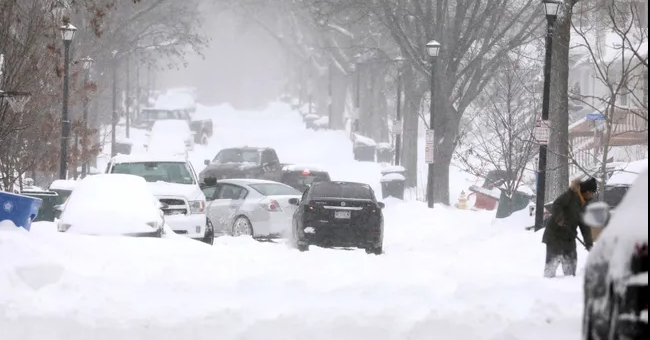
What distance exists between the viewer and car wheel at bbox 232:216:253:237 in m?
24.5

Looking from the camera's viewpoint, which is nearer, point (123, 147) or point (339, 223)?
point (339, 223)

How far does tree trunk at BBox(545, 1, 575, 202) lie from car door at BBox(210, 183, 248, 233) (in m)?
5.85

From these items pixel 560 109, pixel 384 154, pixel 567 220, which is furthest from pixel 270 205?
pixel 384 154

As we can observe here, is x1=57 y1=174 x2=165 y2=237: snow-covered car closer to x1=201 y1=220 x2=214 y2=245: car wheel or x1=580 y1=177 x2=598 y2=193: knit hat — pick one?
x1=201 y1=220 x2=214 y2=245: car wheel

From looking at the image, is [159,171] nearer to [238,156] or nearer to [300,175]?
[300,175]

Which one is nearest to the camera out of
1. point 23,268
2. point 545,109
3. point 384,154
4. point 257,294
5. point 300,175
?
point 23,268

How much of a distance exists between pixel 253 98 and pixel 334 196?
135335 mm

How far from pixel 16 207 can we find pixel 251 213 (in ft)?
31.2

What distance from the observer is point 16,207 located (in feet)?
49.7

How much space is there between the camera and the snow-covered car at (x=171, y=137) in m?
56.5

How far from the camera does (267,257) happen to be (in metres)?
18.0

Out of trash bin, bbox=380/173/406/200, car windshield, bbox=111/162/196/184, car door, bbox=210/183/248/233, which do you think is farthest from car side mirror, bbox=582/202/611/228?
trash bin, bbox=380/173/406/200

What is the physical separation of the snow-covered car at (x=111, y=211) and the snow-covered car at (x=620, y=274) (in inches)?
476

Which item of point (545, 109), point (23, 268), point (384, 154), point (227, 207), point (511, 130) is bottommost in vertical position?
point (23, 268)
